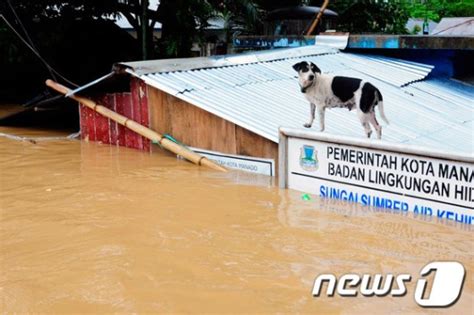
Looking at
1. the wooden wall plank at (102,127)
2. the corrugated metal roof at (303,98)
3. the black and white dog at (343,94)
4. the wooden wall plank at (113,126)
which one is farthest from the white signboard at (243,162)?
the wooden wall plank at (102,127)

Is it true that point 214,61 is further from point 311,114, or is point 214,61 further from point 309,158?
point 309,158

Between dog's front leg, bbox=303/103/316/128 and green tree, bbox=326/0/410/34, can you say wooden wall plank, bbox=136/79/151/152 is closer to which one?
dog's front leg, bbox=303/103/316/128

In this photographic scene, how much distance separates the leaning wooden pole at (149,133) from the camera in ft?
28.2

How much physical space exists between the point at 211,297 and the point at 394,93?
724 cm

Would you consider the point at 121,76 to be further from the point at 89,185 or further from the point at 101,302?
the point at 101,302

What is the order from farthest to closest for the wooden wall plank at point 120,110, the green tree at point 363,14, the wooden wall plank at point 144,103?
the green tree at point 363,14
the wooden wall plank at point 120,110
the wooden wall plank at point 144,103

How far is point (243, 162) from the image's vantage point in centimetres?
820

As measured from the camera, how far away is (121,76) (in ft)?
32.3

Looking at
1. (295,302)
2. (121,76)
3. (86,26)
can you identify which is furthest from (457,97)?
(86,26)

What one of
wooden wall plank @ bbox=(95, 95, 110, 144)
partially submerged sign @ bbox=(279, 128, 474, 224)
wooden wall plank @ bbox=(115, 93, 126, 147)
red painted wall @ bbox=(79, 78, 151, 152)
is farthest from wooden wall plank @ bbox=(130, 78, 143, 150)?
partially submerged sign @ bbox=(279, 128, 474, 224)

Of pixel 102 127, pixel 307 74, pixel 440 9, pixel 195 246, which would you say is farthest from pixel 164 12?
pixel 440 9

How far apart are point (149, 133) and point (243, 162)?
5.92 feet

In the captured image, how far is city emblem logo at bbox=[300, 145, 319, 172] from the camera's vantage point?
6.83m

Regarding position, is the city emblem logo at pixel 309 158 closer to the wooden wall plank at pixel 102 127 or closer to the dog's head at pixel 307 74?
the dog's head at pixel 307 74
